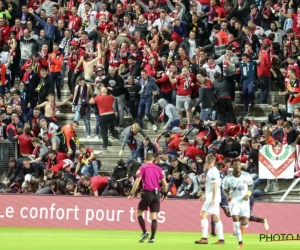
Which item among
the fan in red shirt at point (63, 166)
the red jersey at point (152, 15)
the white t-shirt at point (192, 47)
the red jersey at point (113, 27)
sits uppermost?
the red jersey at point (152, 15)

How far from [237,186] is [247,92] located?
423 inches

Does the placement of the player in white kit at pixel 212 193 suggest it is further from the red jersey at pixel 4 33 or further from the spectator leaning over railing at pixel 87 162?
the red jersey at pixel 4 33

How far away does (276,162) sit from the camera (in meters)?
30.0

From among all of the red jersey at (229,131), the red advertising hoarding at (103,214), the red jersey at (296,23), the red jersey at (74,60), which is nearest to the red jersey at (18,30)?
the red jersey at (74,60)

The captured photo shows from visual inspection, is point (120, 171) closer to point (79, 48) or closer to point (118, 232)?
point (118, 232)

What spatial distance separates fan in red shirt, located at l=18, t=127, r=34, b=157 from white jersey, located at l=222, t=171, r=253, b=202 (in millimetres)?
12118

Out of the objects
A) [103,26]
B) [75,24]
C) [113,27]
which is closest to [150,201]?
[113,27]

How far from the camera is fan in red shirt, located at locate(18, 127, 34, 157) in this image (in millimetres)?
33781

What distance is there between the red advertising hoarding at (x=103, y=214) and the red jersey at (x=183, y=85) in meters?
5.37

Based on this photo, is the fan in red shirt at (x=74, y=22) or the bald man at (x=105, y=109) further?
the fan in red shirt at (x=74, y=22)

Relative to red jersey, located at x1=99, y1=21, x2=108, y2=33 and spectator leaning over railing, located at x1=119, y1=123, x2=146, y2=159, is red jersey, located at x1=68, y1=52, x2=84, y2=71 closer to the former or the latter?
red jersey, located at x1=99, y1=21, x2=108, y2=33

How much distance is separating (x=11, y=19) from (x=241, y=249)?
20264 millimetres

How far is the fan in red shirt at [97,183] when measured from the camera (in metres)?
30.7

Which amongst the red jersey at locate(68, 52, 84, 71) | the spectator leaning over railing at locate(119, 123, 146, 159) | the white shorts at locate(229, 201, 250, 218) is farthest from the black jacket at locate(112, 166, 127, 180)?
the white shorts at locate(229, 201, 250, 218)
